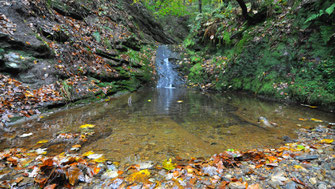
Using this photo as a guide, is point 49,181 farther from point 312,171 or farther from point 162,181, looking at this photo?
point 312,171

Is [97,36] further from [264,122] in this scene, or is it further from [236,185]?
[236,185]

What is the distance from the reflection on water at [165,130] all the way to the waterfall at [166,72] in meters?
6.34

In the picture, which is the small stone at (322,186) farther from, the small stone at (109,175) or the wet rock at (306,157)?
the small stone at (109,175)

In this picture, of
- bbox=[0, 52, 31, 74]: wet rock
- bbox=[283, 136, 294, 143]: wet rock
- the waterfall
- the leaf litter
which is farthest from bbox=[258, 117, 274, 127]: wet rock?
the waterfall

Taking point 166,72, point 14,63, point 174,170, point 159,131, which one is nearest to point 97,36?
point 14,63

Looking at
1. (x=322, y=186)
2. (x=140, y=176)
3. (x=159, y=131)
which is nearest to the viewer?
(x=322, y=186)

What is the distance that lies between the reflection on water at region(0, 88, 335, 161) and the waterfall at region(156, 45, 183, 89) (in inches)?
250

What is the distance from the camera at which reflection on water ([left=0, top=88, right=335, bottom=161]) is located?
2441mm

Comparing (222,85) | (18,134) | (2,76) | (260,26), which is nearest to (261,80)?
(222,85)

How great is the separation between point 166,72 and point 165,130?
30.2 feet

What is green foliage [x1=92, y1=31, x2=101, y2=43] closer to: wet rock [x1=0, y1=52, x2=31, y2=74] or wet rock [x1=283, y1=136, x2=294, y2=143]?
wet rock [x1=0, y1=52, x2=31, y2=74]

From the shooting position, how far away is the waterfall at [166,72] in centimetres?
1105

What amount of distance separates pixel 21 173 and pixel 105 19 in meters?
11.3

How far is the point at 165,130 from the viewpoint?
10.5 feet
